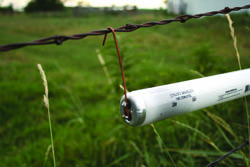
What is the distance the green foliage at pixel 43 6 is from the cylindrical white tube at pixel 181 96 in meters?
32.7

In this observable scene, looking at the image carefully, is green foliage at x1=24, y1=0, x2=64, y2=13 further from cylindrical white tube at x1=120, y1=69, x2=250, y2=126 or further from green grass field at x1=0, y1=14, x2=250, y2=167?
cylindrical white tube at x1=120, y1=69, x2=250, y2=126

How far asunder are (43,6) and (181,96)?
110ft

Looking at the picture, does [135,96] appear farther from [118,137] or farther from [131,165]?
[118,137]

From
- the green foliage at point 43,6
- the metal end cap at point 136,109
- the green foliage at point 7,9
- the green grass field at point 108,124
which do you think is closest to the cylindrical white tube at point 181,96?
the metal end cap at point 136,109

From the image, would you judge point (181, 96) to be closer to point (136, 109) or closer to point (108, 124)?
point (136, 109)

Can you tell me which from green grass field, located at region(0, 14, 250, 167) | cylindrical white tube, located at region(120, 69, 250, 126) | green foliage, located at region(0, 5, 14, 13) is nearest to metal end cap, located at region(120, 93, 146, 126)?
cylindrical white tube, located at region(120, 69, 250, 126)

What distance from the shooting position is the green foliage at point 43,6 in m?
29.6

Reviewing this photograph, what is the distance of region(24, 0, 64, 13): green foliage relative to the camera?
29562 mm

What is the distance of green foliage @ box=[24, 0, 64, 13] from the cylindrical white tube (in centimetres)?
3273

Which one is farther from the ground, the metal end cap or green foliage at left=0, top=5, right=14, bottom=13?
green foliage at left=0, top=5, right=14, bottom=13

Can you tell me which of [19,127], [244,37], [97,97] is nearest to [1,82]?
[19,127]

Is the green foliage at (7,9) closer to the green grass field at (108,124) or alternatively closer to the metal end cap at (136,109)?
the green grass field at (108,124)

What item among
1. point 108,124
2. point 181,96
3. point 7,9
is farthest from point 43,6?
point 181,96

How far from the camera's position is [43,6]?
29688 millimetres
